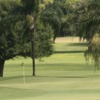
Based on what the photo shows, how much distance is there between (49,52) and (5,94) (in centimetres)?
2430

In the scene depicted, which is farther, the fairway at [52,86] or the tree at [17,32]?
the tree at [17,32]

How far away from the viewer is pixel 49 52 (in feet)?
156

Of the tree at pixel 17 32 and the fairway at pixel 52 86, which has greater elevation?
the tree at pixel 17 32

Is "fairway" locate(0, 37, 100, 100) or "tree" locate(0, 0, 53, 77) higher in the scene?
"tree" locate(0, 0, 53, 77)

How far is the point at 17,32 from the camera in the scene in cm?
4428

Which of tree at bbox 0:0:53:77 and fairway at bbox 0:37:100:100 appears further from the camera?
tree at bbox 0:0:53:77

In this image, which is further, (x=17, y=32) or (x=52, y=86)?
(x=17, y=32)

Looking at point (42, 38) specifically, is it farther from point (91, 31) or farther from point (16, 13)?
point (91, 31)

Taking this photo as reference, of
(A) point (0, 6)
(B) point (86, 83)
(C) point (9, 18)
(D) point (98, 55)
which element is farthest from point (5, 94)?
(A) point (0, 6)

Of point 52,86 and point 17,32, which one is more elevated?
point 17,32

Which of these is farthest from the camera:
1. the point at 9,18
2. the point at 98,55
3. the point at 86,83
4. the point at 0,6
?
the point at 0,6

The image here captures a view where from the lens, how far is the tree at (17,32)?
42000 millimetres

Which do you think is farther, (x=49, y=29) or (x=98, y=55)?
(x=49, y=29)

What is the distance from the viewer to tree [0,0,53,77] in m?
42.0
